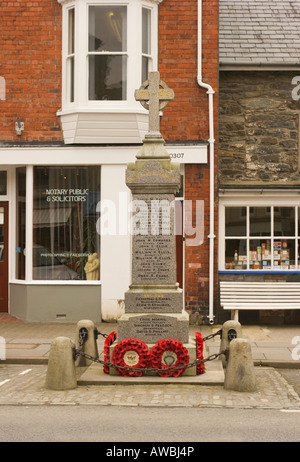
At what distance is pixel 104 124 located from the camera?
1509cm

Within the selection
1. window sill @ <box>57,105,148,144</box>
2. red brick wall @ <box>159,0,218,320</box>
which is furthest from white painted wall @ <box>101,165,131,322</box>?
red brick wall @ <box>159,0,218,320</box>

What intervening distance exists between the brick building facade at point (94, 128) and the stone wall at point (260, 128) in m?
0.72

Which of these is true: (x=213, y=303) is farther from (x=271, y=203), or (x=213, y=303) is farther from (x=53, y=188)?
(x=53, y=188)

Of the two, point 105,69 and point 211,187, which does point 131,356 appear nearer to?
point 211,187

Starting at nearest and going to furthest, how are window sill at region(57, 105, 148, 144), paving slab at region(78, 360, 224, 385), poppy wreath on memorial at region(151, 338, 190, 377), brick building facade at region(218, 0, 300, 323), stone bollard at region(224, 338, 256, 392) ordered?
1. stone bollard at region(224, 338, 256, 392)
2. paving slab at region(78, 360, 224, 385)
3. poppy wreath on memorial at region(151, 338, 190, 377)
4. window sill at region(57, 105, 148, 144)
5. brick building facade at region(218, 0, 300, 323)

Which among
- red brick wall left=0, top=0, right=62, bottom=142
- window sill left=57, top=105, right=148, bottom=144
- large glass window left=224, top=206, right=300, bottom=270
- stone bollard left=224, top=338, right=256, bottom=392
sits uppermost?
red brick wall left=0, top=0, right=62, bottom=142

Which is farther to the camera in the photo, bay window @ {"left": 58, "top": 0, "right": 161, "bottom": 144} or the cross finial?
bay window @ {"left": 58, "top": 0, "right": 161, "bottom": 144}

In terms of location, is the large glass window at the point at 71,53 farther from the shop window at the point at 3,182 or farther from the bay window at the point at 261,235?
the bay window at the point at 261,235

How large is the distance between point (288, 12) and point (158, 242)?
9829 millimetres

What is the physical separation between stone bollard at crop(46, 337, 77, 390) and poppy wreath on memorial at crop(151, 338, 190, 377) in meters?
1.16

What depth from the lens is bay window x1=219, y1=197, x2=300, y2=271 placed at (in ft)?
51.3

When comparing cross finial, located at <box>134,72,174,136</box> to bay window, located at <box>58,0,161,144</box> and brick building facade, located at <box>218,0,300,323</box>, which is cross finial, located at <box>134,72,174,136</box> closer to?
bay window, located at <box>58,0,161,144</box>

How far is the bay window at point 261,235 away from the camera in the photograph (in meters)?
15.6

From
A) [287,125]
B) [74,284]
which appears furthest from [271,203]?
[74,284]
